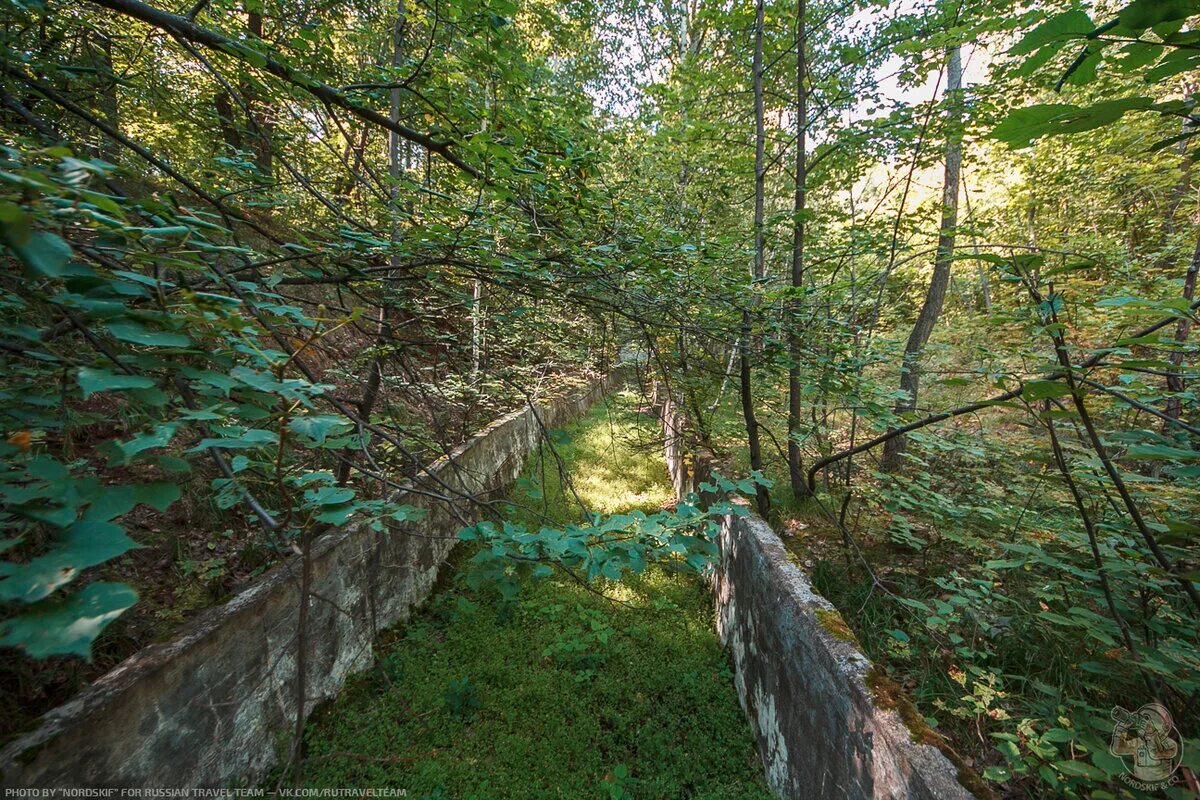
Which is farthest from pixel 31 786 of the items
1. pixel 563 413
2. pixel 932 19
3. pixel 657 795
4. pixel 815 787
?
pixel 563 413

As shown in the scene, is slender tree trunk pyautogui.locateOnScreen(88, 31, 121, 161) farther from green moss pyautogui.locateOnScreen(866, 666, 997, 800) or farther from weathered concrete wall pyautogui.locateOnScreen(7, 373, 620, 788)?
green moss pyautogui.locateOnScreen(866, 666, 997, 800)

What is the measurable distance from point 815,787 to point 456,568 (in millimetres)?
3528

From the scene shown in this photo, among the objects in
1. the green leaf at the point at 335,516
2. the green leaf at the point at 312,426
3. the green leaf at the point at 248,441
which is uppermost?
the green leaf at the point at 312,426

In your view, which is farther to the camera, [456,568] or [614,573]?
[456,568]

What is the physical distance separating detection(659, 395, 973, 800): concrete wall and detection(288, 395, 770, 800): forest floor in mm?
342

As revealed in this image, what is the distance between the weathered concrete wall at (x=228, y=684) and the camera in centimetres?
164

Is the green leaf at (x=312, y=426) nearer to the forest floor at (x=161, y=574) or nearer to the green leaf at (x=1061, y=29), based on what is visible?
the forest floor at (x=161, y=574)

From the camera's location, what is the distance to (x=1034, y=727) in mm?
2084

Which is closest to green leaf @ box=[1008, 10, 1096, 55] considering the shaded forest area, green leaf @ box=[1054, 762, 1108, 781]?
the shaded forest area

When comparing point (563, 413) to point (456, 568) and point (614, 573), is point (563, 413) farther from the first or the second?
point (614, 573)

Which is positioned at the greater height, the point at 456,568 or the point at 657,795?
the point at 456,568

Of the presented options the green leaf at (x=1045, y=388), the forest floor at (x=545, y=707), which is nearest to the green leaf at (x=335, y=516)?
the forest floor at (x=545, y=707)

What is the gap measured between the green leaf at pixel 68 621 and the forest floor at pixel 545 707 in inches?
51.0

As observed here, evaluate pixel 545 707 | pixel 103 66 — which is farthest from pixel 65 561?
pixel 103 66
